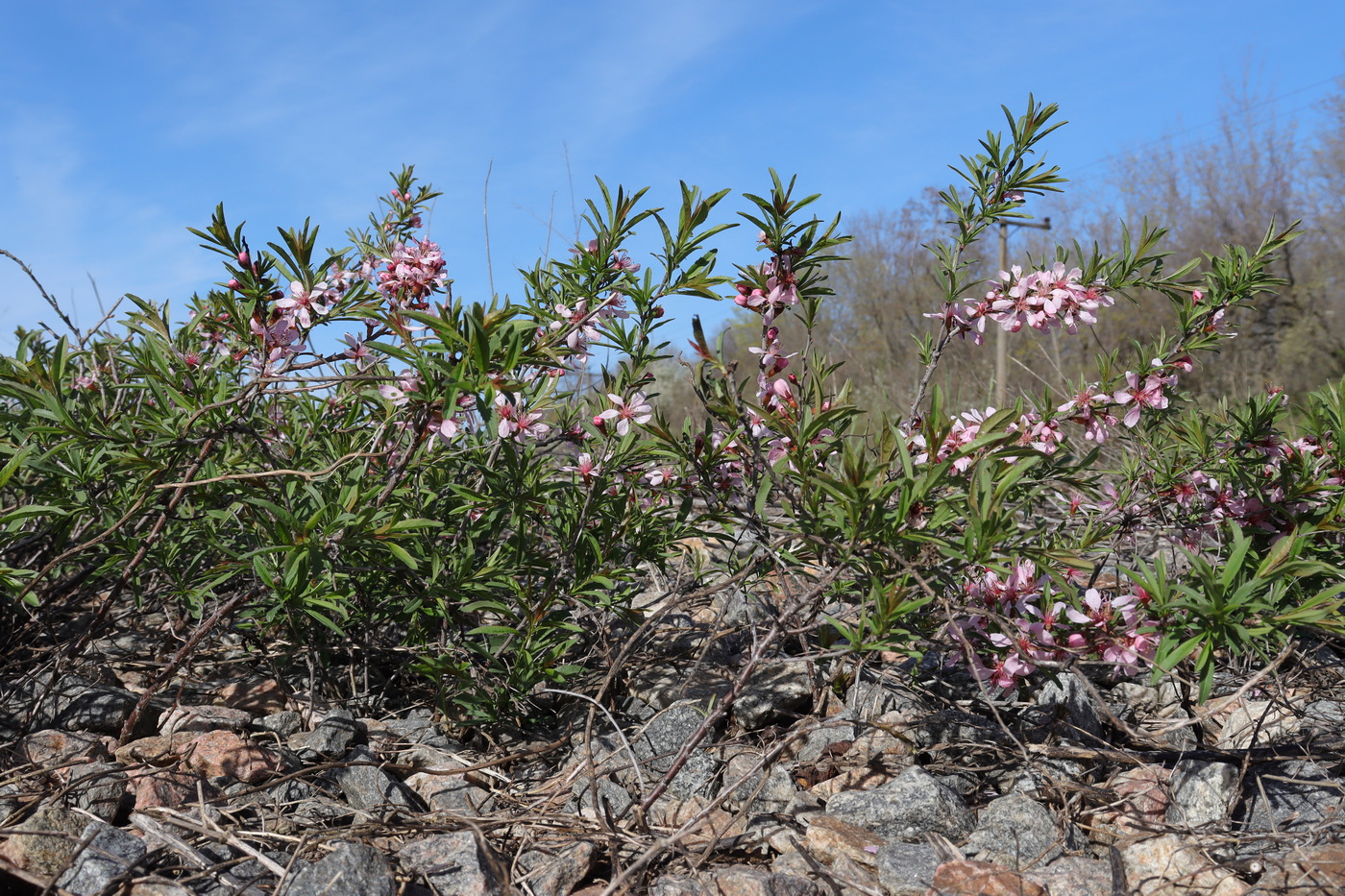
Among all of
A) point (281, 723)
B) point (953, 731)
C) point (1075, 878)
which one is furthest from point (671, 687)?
point (1075, 878)

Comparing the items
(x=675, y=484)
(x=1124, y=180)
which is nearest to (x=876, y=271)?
(x=1124, y=180)

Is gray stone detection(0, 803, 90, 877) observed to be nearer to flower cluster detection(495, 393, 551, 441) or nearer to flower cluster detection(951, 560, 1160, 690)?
flower cluster detection(495, 393, 551, 441)

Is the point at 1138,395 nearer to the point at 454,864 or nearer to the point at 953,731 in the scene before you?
the point at 953,731

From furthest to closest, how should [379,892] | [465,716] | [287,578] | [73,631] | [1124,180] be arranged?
[1124,180]
[73,631]
[465,716]
[287,578]
[379,892]

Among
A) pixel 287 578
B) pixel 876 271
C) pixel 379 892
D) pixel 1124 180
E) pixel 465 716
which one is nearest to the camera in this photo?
pixel 379 892

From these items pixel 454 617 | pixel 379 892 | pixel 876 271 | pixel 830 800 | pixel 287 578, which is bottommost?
pixel 830 800

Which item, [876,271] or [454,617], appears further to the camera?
[876,271]

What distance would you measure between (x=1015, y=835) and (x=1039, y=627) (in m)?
0.56

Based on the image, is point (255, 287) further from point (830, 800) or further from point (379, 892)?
point (830, 800)

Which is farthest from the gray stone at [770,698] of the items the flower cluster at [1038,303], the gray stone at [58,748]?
the gray stone at [58,748]

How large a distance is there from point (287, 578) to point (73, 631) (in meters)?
2.10

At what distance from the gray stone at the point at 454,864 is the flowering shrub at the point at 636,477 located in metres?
0.55

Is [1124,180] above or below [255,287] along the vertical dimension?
above

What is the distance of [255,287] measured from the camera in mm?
2623
